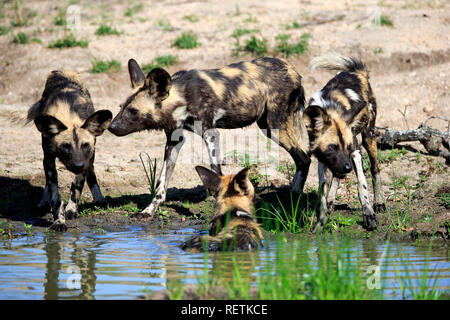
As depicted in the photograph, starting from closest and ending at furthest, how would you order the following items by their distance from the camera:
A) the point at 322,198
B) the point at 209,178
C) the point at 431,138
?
1. the point at 209,178
2. the point at 322,198
3. the point at 431,138

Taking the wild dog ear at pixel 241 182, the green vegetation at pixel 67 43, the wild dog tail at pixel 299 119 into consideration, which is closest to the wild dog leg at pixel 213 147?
the wild dog tail at pixel 299 119

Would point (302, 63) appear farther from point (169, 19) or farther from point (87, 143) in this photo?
point (87, 143)

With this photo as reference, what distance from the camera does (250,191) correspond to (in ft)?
16.1

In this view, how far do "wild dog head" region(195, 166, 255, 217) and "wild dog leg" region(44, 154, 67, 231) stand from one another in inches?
62.3

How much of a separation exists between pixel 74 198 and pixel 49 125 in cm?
85

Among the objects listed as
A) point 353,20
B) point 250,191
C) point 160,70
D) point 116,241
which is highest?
point 353,20

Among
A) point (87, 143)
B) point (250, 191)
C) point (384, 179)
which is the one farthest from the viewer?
point (384, 179)

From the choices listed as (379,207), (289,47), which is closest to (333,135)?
(379,207)

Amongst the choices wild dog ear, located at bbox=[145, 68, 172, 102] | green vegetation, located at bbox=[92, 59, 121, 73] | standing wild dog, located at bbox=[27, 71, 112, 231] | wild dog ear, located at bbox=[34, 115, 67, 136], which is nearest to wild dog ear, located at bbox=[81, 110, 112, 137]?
standing wild dog, located at bbox=[27, 71, 112, 231]

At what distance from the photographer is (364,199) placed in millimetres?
5746

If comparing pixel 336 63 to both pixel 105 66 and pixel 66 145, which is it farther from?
pixel 105 66

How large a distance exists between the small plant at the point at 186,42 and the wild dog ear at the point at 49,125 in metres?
5.21
